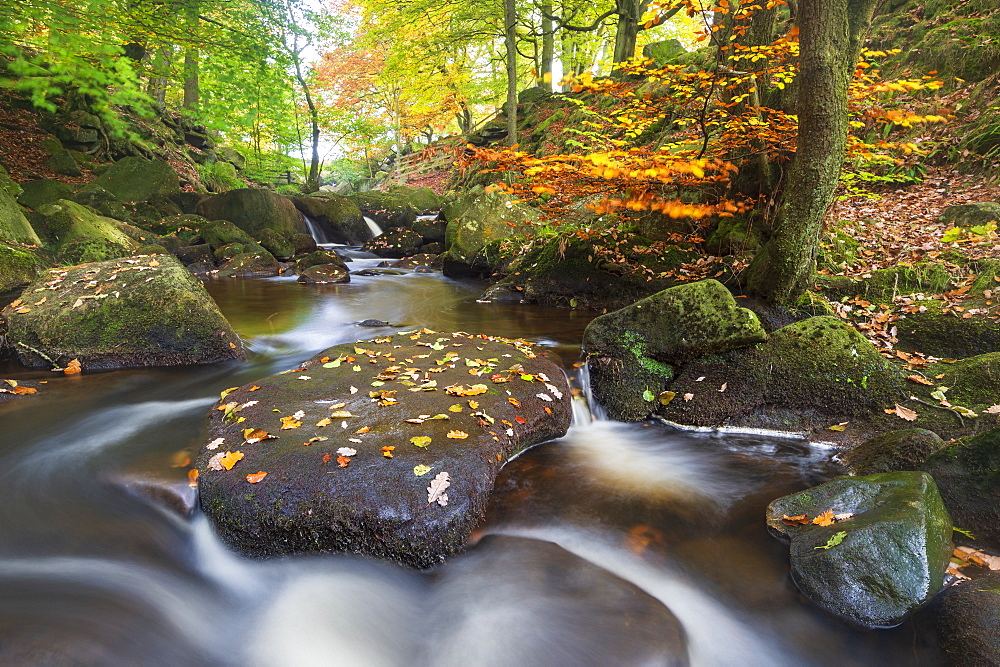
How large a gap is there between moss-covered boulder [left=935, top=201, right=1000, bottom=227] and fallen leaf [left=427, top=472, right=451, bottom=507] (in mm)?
7693

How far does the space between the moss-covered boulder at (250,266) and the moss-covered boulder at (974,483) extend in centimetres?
1294

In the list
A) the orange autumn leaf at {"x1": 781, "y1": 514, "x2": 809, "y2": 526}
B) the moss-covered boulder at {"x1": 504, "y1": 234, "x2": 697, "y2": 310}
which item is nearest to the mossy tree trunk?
the moss-covered boulder at {"x1": 504, "y1": 234, "x2": 697, "y2": 310}

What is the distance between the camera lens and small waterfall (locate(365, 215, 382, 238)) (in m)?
18.1

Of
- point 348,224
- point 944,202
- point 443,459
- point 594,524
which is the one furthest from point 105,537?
point 348,224

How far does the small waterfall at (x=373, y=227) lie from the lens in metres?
18.1

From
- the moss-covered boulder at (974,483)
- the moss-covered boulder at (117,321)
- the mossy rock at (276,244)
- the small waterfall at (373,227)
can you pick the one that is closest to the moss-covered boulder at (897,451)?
the moss-covered boulder at (974,483)

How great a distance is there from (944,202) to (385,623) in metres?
9.59

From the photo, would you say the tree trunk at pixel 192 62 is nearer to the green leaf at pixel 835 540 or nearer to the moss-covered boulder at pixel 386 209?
the moss-covered boulder at pixel 386 209

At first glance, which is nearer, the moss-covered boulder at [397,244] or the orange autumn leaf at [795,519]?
the orange autumn leaf at [795,519]

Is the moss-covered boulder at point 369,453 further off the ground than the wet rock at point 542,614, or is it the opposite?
the moss-covered boulder at point 369,453

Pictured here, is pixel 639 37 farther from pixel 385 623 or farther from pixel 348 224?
pixel 385 623

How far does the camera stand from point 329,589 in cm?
289

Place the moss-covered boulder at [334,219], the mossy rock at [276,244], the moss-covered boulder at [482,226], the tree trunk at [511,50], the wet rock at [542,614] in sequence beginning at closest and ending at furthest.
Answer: the wet rock at [542,614]
the moss-covered boulder at [482,226]
the tree trunk at [511,50]
the mossy rock at [276,244]
the moss-covered boulder at [334,219]

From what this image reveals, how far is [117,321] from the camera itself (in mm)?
5574
